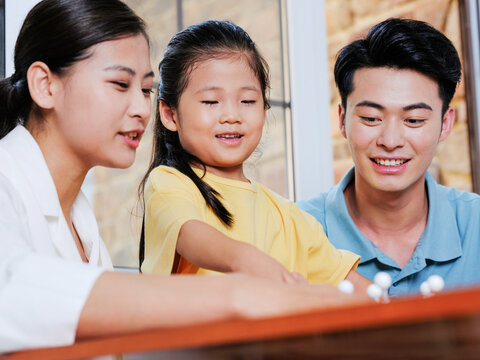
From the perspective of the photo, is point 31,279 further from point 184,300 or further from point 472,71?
point 472,71

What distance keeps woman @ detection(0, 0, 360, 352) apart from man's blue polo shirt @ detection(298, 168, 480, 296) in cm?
71

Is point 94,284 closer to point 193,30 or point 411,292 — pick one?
point 193,30

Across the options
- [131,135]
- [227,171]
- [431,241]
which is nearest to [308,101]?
[431,241]

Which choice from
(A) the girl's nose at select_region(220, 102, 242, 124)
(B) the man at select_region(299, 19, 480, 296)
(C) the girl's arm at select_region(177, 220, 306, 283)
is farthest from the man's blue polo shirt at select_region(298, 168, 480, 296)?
(C) the girl's arm at select_region(177, 220, 306, 283)

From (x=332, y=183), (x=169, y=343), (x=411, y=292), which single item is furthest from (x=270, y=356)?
(x=332, y=183)

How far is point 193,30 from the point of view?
4.00ft

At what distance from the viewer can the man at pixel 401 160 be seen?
1.44 m

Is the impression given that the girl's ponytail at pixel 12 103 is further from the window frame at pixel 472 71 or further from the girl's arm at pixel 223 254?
the window frame at pixel 472 71

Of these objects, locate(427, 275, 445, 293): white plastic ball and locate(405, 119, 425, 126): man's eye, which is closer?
locate(427, 275, 445, 293): white plastic ball

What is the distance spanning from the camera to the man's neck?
157 centimetres

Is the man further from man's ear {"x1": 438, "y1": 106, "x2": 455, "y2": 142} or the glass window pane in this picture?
the glass window pane

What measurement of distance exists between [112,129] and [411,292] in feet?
2.78

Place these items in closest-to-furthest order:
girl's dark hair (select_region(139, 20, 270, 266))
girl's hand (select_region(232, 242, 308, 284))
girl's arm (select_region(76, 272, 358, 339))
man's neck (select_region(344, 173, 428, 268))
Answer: girl's arm (select_region(76, 272, 358, 339)) → girl's hand (select_region(232, 242, 308, 284)) → girl's dark hair (select_region(139, 20, 270, 266)) → man's neck (select_region(344, 173, 428, 268))

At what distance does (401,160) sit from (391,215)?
0.20 m
